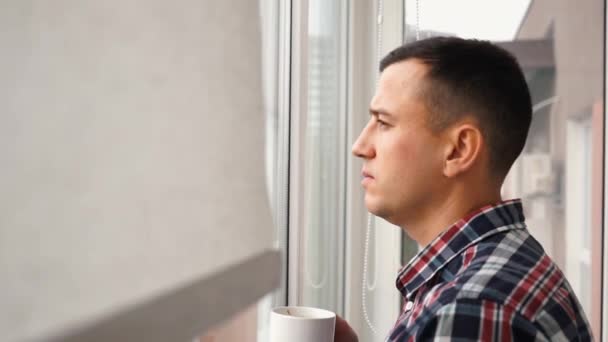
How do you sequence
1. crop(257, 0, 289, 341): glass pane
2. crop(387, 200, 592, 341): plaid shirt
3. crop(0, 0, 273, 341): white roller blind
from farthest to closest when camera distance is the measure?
1. crop(257, 0, 289, 341): glass pane
2. crop(387, 200, 592, 341): plaid shirt
3. crop(0, 0, 273, 341): white roller blind

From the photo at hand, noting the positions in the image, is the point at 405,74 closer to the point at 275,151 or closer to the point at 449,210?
the point at 449,210

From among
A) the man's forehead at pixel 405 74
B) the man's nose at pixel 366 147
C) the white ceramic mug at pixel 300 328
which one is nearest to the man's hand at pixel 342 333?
the white ceramic mug at pixel 300 328

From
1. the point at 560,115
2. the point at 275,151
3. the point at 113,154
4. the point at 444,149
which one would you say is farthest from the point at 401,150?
the point at 560,115

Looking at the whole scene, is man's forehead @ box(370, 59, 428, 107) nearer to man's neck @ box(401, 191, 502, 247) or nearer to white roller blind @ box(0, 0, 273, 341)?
man's neck @ box(401, 191, 502, 247)

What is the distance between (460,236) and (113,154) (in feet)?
2.21

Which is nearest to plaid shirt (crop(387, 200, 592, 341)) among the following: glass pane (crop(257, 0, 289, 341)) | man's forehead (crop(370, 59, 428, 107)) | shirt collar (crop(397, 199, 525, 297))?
shirt collar (crop(397, 199, 525, 297))

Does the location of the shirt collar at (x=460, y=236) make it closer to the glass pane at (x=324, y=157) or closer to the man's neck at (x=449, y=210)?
the man's neck at (x=449, y=210)

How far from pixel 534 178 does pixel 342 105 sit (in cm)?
64

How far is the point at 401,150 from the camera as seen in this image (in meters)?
1.03

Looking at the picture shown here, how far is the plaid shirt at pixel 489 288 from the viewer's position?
72 cm

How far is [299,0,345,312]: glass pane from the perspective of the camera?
171 centimetres

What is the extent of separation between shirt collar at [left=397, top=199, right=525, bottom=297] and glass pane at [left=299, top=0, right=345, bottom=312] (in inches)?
26.5

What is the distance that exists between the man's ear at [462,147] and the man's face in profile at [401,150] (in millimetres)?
15

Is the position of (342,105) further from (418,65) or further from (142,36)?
(142,36)
